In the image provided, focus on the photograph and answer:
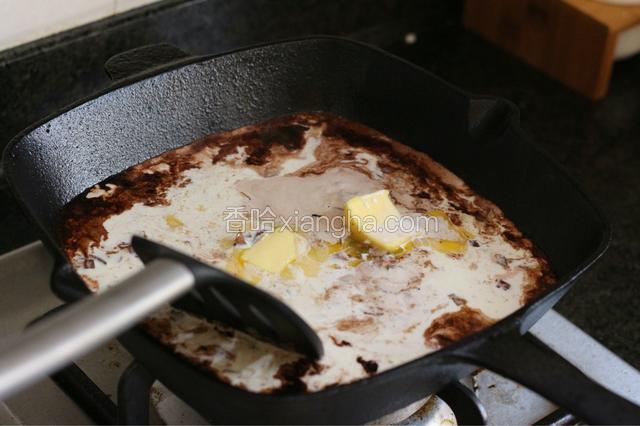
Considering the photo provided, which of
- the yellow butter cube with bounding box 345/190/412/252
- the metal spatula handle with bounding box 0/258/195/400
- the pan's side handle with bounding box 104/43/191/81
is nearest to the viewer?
the metal spatula handle with bounding box 0/258/195/400

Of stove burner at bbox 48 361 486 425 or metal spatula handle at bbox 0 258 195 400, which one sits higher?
metal spatula handle at bbox 0 258 195 400

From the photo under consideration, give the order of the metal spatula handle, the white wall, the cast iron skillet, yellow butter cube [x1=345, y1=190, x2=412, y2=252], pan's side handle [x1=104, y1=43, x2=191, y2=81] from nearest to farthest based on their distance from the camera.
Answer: the metal spatula handle, the cast iron skillet, yellow butter cube [x1=345, y1=190, x2=412, y2=252], pan's side handle [x1=104, y1=43, x2=191, y2=81], the white wall

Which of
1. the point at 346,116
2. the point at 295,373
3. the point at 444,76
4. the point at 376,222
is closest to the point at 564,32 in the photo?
the point at 444,76

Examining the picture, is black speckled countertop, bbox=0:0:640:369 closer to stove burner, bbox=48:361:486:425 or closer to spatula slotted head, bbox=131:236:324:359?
stove burner, bbox=48:361:486:425

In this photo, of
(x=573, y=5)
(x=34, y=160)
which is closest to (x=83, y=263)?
(x=34, y=160)

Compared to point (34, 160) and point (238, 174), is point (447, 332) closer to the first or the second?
point (238, 174)

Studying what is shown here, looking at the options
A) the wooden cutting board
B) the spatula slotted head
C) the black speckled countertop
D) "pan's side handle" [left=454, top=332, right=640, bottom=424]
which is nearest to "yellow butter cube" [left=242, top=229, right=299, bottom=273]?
the spatula slotted head

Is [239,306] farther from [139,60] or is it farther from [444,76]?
[444,76]
